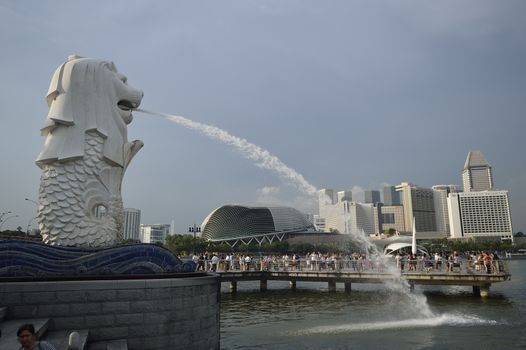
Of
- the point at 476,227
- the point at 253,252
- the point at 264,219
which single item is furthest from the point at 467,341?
the point at 476,227

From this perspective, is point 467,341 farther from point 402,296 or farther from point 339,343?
point 402,296

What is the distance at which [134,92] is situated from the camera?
13273 mm

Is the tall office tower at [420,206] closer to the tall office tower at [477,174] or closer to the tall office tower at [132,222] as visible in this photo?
the tall office tower at [477,174]

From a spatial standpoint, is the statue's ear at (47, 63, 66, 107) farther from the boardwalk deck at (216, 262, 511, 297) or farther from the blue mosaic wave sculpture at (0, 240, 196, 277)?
the boardwalk deck at (216, 262, 511, 297)

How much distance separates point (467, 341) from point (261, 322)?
6534mm

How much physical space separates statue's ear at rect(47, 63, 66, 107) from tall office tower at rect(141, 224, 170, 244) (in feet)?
497

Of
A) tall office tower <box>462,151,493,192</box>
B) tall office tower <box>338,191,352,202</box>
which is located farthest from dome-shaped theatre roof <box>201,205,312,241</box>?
tall office tower <box>462,151,493,192</box>

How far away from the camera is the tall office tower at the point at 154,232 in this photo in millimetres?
159875

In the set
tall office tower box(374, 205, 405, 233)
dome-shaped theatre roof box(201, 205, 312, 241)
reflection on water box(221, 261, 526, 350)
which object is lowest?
reflection on water box(221, 261, 526, 350)

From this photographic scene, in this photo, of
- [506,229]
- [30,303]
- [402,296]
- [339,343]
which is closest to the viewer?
[30,303]

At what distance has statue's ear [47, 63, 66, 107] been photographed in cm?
1200

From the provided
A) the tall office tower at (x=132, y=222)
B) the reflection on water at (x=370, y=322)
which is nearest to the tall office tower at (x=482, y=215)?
the tall office tower at (x=132, y=222)

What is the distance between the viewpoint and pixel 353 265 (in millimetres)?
24484

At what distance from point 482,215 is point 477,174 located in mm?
58264
